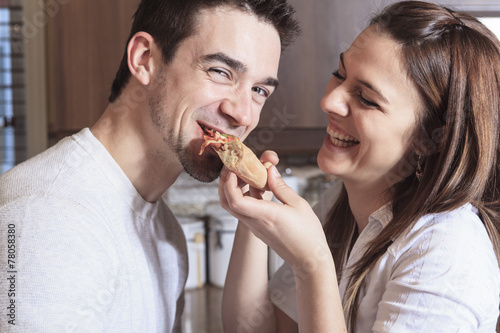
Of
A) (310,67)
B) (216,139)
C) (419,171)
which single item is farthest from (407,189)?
(310,67)

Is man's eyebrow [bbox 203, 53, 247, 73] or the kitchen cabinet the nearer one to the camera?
man's eyebrow [bbox 203, 53, 247, 73]

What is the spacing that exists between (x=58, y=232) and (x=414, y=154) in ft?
2.41

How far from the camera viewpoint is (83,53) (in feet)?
6.57

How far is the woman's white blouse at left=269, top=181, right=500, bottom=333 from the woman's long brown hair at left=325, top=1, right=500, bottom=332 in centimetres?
3

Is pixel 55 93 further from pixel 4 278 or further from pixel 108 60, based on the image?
pixel 4 278

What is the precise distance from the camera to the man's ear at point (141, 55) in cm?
113

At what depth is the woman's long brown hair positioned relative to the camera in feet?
3.27

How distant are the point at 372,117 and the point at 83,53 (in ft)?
4.57

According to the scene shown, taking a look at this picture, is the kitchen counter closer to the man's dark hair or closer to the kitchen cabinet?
the kitchen cabinet

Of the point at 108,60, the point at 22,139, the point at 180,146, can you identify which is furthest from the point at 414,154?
the point at 22,139

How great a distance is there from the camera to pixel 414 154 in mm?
1079

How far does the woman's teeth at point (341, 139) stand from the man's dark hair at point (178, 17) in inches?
11.2

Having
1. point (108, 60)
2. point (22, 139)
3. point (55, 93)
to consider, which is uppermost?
point (108, 60)

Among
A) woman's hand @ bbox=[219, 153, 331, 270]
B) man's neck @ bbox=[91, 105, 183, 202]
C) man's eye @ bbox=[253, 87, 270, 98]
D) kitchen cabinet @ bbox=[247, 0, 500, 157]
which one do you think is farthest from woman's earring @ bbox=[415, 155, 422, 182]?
kitchen cabinet @ bbox=[247, 0, 500, 157]
